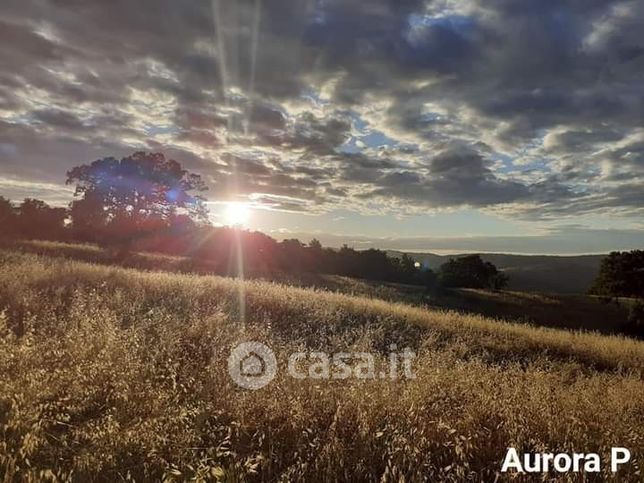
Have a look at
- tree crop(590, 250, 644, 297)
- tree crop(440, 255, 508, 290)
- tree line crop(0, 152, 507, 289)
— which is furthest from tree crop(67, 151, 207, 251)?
tree crop(590, 250, 644, 297)

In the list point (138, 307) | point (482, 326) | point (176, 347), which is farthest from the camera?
point (482, 326)

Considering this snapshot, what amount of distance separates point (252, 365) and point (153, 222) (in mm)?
52284

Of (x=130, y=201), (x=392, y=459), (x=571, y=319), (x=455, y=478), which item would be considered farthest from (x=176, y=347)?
(x=130, y=201)

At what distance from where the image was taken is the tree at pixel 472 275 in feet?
205

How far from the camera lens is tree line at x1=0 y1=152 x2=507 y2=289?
51.4 m

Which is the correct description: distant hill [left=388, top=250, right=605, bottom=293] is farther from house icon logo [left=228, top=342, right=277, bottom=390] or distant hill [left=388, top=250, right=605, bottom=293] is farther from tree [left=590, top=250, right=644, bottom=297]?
house icon logo [left=228, top=342, right=277, bottom=390]

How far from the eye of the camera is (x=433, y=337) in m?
11.1

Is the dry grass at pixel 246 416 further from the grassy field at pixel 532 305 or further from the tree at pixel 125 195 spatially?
the tree at pixel 125 195

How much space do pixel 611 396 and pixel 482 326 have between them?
7584 millimetres

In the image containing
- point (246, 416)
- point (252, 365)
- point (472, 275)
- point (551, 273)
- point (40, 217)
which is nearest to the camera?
point (246, 416)

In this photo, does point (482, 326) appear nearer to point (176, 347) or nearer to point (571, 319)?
point (176, 347)

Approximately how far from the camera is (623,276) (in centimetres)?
5216

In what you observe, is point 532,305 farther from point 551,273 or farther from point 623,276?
point 551,273

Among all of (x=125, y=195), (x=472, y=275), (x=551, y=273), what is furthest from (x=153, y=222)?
(x=551, y=273)
